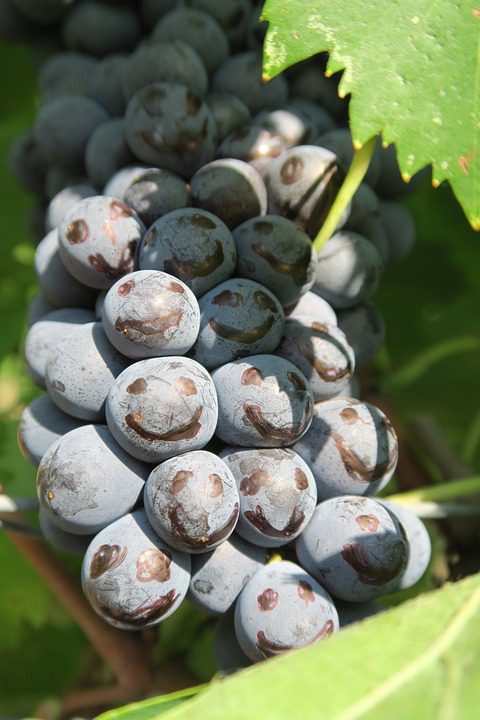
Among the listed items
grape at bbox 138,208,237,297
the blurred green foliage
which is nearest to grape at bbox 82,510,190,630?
grape at bbox 138,208,237,297

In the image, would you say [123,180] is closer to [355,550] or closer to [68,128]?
[68,128]

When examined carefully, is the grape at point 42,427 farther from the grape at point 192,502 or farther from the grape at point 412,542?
the grape at point 412,542

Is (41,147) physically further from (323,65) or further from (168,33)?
(323,65)

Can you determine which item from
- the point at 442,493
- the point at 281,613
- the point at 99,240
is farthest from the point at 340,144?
the point at 281,613

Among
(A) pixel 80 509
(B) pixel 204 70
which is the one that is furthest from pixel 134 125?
(A) pixel 80 509

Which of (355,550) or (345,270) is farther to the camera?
(345,270)

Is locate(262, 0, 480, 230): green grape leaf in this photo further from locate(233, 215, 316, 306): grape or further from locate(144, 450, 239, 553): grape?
locate(144, 450, 239, 553): grape

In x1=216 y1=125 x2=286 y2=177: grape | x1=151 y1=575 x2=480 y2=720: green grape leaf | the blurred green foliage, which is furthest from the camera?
the blurred green foliage

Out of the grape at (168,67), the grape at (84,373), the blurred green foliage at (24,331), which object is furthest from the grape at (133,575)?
the blurred green foliage at (24,331)
